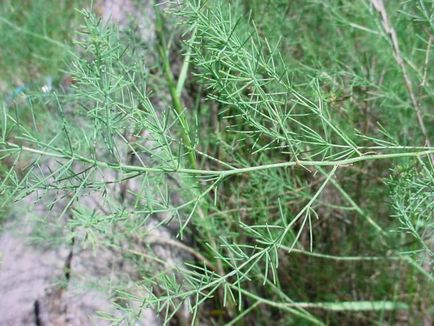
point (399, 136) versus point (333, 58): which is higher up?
point (333, 58)

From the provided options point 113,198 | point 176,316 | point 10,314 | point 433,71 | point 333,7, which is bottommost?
point 176,316

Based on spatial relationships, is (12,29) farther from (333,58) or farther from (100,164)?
(100,164)

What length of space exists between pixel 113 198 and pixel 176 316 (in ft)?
1.27

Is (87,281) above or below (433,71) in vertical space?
below

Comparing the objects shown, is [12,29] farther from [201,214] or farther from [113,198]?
[201,214]

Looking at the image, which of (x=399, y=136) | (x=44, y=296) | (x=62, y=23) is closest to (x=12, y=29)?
(x=62, y=23)

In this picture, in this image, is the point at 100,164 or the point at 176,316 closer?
the point at 100,164

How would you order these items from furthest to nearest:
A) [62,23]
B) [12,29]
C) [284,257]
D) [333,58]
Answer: [62,23], [12,29], [284,257], [333,58]

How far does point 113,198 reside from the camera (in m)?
1.65

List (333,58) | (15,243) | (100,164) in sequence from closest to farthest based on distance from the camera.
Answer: (100,164) → (333,58) → (15,243)

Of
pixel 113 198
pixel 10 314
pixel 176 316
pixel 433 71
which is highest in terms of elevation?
pixel 433 71

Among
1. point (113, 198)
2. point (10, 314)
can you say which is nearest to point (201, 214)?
point (113, 198)

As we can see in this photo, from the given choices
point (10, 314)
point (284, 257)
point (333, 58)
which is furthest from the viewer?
point (284, 257)

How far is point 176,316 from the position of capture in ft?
5.76
